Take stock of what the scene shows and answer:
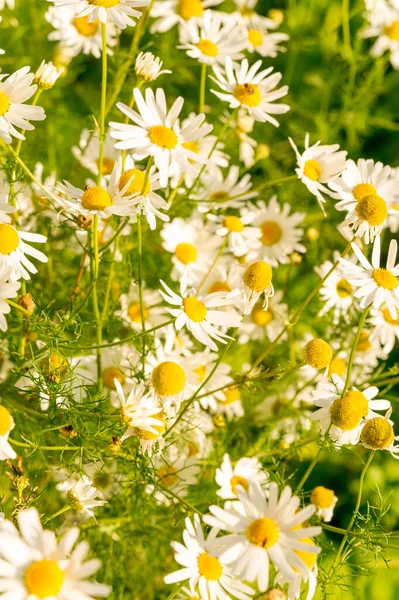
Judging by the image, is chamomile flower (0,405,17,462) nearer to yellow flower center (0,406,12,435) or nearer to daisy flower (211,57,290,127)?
yellow flower center (0,406,12,435)

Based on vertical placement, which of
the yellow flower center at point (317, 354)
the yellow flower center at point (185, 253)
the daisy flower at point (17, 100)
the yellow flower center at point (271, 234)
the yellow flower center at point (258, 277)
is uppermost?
the daisy flower at point (17, 100)

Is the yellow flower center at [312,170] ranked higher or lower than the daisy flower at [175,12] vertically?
lower

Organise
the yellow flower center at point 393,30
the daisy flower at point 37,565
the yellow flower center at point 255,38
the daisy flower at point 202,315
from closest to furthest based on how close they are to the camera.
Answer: the daisy flower at point 37,565 → the daisy flower at point 202,315 → the yellow flower center at point 255,38 → the yellow flower center at point 393,30

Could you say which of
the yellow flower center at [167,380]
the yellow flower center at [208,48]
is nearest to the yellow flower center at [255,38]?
the yellow flower center at [208,48]

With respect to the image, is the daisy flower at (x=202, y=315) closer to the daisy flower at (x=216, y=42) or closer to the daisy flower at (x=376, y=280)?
the daisy flower at (x=376, y=280)

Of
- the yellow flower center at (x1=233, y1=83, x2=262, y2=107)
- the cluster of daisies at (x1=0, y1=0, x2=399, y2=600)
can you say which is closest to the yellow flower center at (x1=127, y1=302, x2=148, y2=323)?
the cluster of daisies at (x1=0, y1=0, x2=399, y2=600)

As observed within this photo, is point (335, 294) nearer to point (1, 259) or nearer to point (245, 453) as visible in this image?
point (245, 453)

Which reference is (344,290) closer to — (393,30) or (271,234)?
(271,234)
